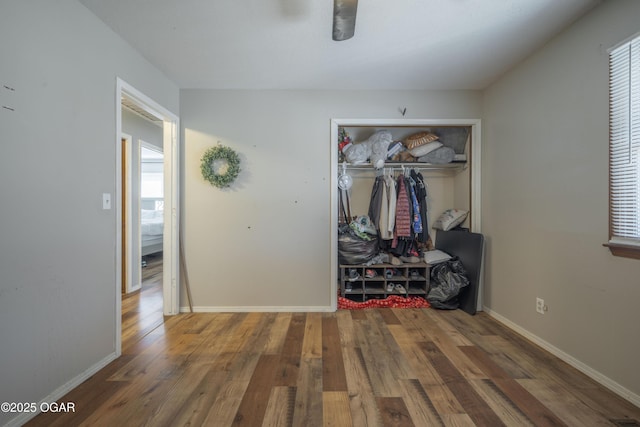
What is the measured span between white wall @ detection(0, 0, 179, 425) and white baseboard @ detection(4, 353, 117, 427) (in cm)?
2

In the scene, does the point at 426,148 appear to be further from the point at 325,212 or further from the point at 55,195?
the point at 55,195

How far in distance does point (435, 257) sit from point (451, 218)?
1.64ft

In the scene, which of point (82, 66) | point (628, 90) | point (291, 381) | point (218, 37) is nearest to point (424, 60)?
point (628, 90)

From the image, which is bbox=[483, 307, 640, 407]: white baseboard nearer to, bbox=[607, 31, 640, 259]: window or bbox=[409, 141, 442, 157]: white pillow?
bbox=[607, 31, 640, 259]: window

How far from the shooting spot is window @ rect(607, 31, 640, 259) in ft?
4.86

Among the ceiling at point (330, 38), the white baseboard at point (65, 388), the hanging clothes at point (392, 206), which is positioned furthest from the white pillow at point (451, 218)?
the white baseboard at point (65, 388)

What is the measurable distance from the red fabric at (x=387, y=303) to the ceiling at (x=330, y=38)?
2320mm

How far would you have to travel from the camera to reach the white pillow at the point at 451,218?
3.02m

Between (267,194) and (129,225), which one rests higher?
(267,194)

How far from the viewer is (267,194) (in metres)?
2.85

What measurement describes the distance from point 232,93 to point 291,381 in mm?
2754

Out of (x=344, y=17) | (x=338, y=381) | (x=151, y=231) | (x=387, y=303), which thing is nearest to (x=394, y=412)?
(x=338, y=381)

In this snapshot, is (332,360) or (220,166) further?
(220,166)

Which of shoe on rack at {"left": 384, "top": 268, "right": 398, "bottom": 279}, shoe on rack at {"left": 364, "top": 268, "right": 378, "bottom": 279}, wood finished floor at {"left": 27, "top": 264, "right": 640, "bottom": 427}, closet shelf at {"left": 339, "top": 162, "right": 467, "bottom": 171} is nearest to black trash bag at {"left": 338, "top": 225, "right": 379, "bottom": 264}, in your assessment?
shoe on rack at {"left": 364, "top": 268, "right": 378, "bottom": 279}
